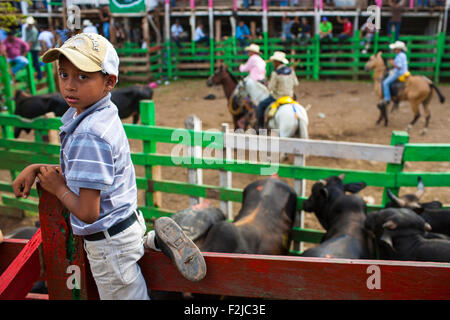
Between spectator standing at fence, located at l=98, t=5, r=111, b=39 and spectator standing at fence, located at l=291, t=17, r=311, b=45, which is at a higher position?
spectator standing at fence, located at l=98, t=5, r=111, b=39

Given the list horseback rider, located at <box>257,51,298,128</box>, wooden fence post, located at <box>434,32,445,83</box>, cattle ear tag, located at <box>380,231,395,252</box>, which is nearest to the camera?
cattle ear tag, located at <box>380,231,395,252</box>

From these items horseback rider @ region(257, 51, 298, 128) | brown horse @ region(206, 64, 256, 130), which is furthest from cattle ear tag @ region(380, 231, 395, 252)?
brown horse @ region(206, 64, 256, 130)

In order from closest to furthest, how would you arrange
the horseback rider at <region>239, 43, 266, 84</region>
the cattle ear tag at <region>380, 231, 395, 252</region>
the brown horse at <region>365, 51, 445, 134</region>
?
the cattle ear tag at <region>380, 231, 395, 252</region>
the horseback rider at <region>239, 43, 266, 84</region>
the brown horse at <region>365, 51, 445, 134</region>

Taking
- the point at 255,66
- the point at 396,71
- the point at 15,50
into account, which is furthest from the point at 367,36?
the point at 15,50

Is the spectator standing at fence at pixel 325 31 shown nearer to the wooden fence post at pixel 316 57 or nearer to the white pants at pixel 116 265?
the wooden fence post at pixel 316 57

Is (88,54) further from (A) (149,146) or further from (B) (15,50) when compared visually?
(B) (15,50)

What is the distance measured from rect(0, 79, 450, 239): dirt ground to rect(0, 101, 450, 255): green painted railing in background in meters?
1.02

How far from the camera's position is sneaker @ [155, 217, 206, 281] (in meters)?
1.53

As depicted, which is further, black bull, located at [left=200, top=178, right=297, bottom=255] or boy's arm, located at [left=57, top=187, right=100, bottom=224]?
black bull, located at [left=200, top=178, right=297, bottom=255]

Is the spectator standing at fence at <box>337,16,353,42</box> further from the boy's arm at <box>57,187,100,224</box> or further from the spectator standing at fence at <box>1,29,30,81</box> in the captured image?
the boy's arm at <box>57,187,100,224</box>

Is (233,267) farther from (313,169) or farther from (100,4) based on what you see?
(100,4)

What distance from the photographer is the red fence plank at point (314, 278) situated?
1478 millimetres

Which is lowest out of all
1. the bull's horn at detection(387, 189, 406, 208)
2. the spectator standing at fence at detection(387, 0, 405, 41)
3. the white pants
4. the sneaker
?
the bull's horn at detection(387, 189, 406, 208)

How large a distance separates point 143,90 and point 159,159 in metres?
6.12
